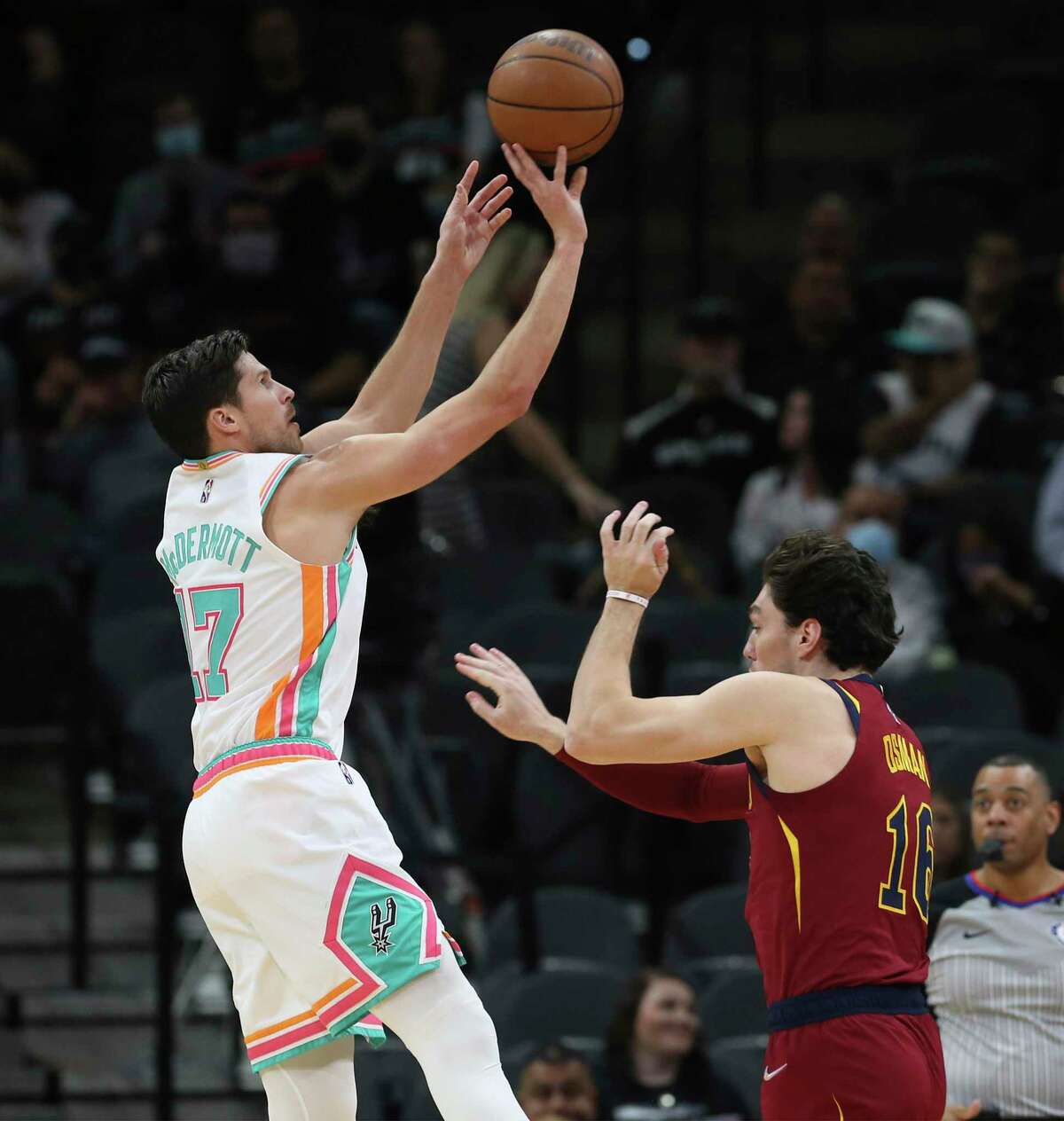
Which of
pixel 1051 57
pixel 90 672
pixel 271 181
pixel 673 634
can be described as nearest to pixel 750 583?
pixel 673 634

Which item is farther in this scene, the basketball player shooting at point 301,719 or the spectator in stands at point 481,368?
the spectator in stands at point 481,368

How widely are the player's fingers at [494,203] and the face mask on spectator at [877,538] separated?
444 centimetres

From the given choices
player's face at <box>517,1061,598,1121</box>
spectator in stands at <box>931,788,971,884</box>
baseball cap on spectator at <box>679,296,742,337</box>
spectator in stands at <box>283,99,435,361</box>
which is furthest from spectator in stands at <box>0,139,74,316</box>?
spectator in stands at <box>931,788,971,884</box>

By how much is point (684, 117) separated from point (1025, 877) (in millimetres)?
8684

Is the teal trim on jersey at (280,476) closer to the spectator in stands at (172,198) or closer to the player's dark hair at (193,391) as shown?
the player's dark hair at (193,391)

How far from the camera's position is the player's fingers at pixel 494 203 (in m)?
4.81

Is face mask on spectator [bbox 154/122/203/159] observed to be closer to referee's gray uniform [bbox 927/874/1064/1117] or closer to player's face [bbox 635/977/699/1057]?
player's face [bbox 635/977/699/1057]

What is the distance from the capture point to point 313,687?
4500 mm

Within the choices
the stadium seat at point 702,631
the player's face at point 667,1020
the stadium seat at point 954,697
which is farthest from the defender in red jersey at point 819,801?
the stadium seat at point 702,631

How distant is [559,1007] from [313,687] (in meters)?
3.61

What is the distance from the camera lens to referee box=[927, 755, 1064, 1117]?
5.57m

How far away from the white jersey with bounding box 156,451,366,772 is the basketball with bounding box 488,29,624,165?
1.11 m

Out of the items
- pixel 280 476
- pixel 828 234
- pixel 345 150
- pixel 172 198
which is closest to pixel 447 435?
pixel 280 476

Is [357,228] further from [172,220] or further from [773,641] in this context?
[773,641]
